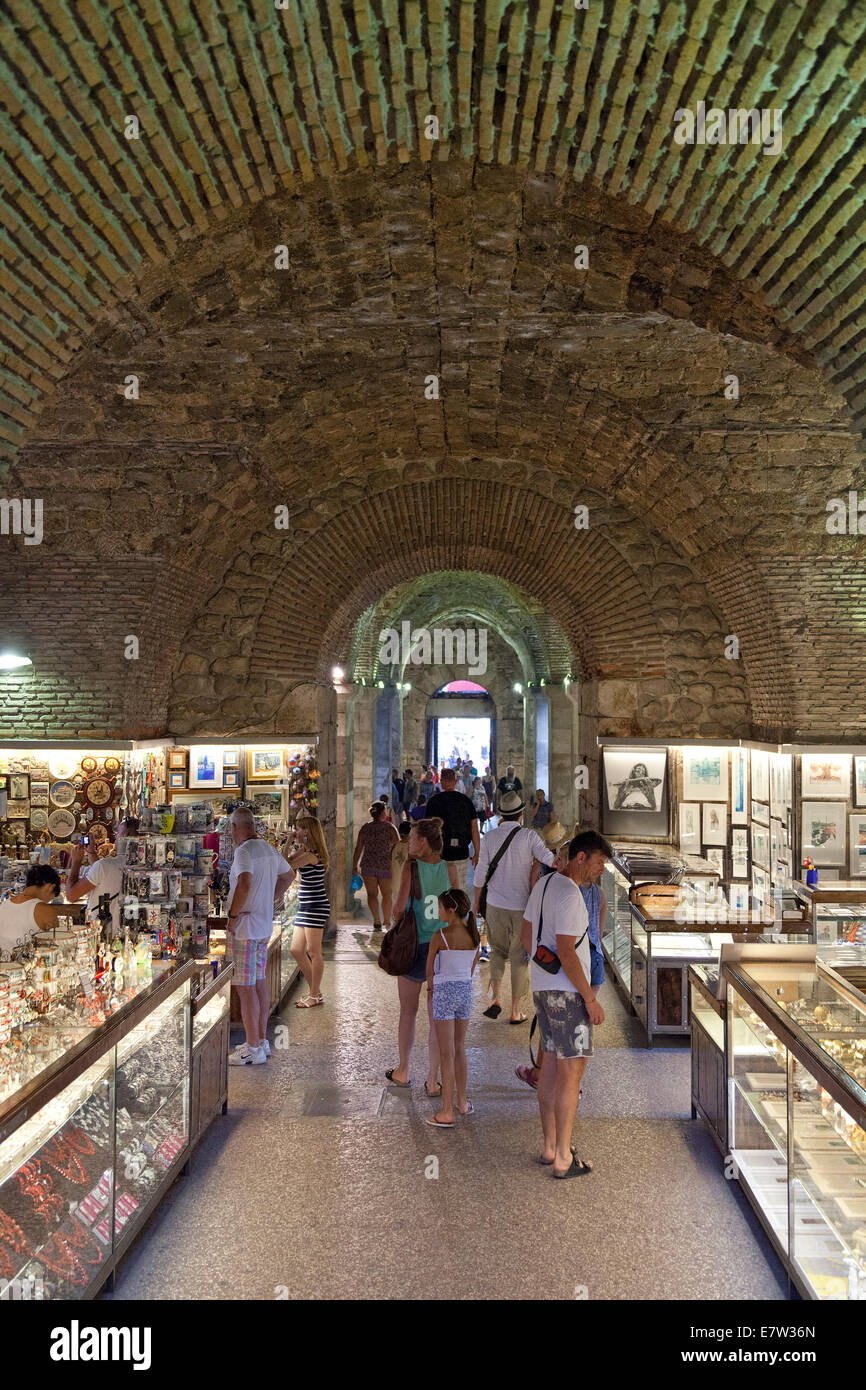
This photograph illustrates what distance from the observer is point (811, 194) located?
3.69 metres

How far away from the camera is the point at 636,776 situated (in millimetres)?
10516

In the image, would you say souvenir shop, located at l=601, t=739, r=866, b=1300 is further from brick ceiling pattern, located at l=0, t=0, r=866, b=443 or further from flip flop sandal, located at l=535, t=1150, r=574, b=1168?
brick ceiling pattern, located at l=0, t=0, r=866, b=443

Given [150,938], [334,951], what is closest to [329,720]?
[334,951]

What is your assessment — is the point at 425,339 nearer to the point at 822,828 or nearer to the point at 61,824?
the point at 61,824

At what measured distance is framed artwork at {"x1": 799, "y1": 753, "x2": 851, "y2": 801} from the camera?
29.0ft

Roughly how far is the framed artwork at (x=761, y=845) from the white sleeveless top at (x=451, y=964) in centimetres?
513

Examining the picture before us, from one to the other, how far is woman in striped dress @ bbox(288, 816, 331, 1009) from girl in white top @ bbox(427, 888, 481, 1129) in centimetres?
211

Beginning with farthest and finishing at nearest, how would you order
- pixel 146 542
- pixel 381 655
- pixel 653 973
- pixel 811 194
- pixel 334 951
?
pixel 381 655 → pixel 334 951 → pixel 146 542 → pixel 653 973 → pixel 811 194

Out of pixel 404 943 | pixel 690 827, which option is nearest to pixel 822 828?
pixel 690 827

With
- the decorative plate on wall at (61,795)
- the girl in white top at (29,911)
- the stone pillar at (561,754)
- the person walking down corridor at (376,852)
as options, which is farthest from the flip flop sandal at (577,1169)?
the stone pillar at (561,754)

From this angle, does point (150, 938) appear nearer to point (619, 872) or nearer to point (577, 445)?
point (619, 872)

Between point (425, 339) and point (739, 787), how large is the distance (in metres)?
5.39

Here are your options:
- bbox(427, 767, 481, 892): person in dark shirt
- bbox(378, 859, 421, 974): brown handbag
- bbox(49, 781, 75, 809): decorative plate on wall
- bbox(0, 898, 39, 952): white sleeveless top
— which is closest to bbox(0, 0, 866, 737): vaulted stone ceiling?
bbox(49, 781, 75, 809): decorative plate on wall
